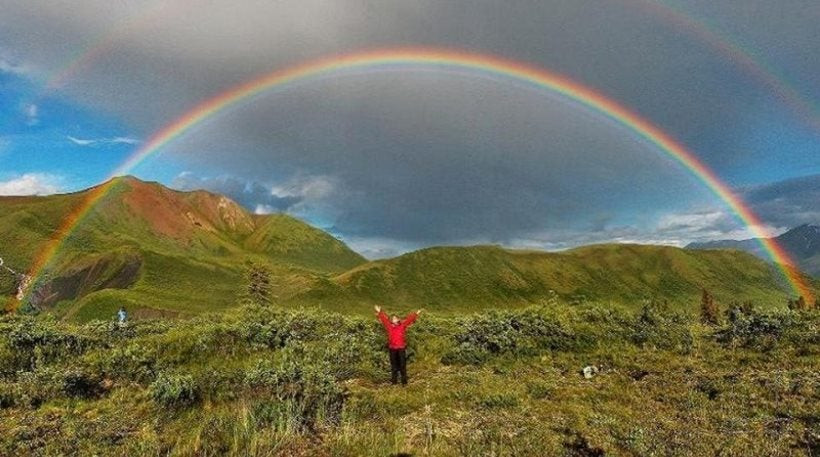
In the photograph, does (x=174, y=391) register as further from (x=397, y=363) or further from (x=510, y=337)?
(x=510, y=337)

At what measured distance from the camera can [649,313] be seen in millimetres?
26625

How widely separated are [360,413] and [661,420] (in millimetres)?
7329

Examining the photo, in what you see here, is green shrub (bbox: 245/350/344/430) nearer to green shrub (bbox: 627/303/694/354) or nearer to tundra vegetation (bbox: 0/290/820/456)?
tundra vegetation (bbox: 0/290/820/456)

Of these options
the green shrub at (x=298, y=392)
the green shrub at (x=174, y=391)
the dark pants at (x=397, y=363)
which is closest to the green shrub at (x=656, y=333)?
the dark pants at (x=397, y=363)

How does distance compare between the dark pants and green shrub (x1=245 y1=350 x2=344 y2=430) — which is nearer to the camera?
green shrub (x1=245 y1=350 x2=344 y2=430)

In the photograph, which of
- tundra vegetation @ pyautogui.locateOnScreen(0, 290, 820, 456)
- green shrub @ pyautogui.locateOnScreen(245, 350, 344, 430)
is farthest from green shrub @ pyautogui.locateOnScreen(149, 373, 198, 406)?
green shrub @ pyautogui.locateOnScreen(245, 350, 344, 430)

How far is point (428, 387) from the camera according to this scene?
17844 millimetres

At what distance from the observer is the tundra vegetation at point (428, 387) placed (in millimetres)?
11992

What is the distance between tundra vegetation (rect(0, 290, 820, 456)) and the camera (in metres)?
12.0

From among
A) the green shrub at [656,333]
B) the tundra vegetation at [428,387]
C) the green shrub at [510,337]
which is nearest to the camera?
the tundra vegetation at [428,387]

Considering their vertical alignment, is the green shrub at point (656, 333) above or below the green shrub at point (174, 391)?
above

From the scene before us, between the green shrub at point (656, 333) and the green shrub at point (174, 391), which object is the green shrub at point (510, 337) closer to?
the green shrub at point (656, 333)

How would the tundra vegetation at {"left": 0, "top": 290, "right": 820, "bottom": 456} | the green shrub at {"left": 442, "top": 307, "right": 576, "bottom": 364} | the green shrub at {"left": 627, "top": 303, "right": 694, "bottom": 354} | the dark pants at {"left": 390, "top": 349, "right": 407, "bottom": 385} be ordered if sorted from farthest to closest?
the green shrub at {"left": 627, "top": 303, "right": 694, "bottom": 354}, the green shrub at {"left": 442, "top": 307, "right": 576, "bottom": 364}, the dark pants at {"left": 390, "top": 349, "right": 407, "bottom": 385}, the tundra vegetation at {"left": 0, "top": 290, "right": 820, "bottom": 456}

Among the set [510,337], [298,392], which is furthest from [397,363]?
[510,337]
